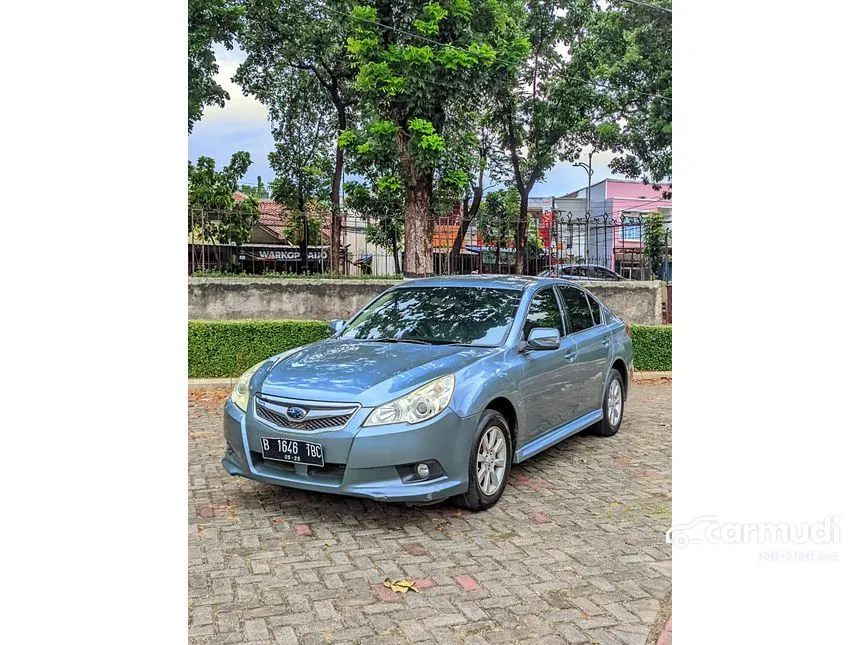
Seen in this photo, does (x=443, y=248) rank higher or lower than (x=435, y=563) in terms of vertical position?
higher

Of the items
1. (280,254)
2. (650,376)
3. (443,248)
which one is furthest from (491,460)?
(280,254)

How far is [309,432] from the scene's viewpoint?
14.2 ft

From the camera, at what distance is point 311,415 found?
14.3ft

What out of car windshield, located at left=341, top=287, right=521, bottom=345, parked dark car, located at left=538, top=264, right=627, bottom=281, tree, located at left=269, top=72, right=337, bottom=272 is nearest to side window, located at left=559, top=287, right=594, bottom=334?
car windshield, located at left=341, top=287, right=521, bottom=345

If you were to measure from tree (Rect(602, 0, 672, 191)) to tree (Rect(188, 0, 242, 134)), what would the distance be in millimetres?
9374

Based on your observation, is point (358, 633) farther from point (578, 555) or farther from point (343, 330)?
point (343, 330)

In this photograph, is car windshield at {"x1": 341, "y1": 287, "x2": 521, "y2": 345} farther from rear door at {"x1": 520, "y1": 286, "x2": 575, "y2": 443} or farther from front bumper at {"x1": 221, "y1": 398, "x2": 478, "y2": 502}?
front bumper at {"x1": 221, "y1": 398, "x2": 478, "y2": 502}

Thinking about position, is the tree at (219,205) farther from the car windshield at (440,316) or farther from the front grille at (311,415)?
the front grille at (311,415)

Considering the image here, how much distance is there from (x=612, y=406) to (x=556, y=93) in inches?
577

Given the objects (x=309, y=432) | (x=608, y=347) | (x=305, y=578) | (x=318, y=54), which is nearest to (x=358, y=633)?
(x=305, y=578)

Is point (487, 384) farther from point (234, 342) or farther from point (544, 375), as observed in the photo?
point (234, 342)

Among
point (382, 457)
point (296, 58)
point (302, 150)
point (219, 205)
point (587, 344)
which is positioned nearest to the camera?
point (382, 457)

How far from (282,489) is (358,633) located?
2204 mm

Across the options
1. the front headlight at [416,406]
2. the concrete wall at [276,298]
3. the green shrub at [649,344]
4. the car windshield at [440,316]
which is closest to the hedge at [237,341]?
the concrete wall at [276,298]
